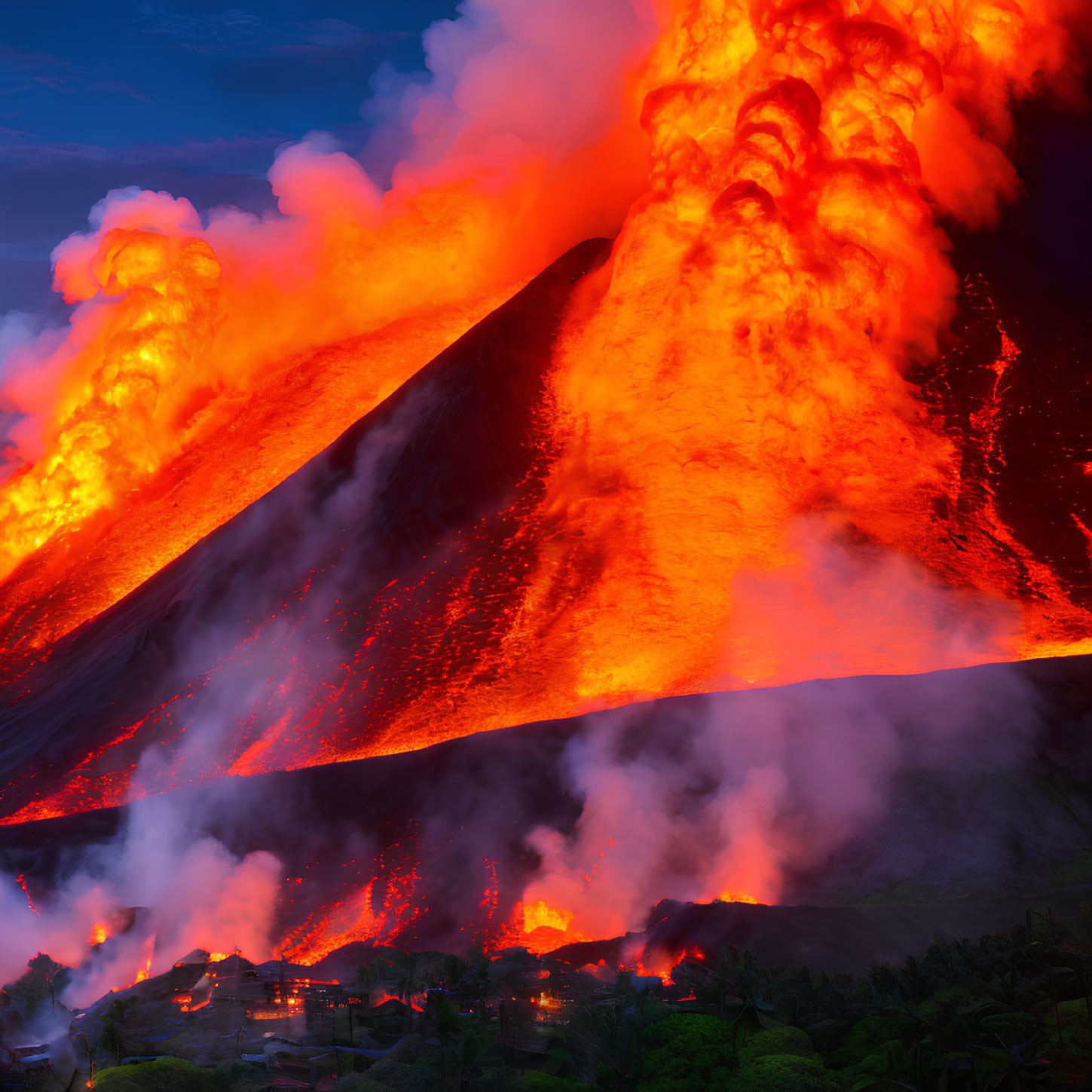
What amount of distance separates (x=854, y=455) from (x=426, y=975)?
29168 mm

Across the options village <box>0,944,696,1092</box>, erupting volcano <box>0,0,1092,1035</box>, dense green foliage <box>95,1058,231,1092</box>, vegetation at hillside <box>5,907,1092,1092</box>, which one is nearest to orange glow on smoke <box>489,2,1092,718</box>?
erupting volcano <box>0,0,1092,1035</box>

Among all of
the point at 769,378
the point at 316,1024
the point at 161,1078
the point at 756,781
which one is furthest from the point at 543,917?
the point at 769,378

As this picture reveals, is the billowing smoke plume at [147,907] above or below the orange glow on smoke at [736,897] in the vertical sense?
above

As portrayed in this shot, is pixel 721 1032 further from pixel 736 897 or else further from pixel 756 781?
pixel 756 781

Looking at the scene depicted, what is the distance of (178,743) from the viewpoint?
120ft

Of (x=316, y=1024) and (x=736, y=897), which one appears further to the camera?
(x=736, y=897)

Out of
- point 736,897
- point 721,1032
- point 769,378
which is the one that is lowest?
point 721,1032

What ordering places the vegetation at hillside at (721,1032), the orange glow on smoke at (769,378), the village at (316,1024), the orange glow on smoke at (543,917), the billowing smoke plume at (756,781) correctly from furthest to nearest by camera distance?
1. the orange glow on smoke at (769,378)
2. the orange glow on smoke at (543,917)
3. the billowing smoke plume at (756,781)
4. the village at (316,1024)
5. the vegetation at hillside at (721,1032)

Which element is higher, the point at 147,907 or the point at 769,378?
the point at 769,378

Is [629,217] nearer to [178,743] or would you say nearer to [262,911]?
[178,743]

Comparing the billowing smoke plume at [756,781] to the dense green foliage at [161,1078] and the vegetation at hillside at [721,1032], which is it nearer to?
the vegetation at hillside at [721,1032]

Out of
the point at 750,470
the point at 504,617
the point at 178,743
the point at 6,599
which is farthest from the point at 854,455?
the point at 6,599

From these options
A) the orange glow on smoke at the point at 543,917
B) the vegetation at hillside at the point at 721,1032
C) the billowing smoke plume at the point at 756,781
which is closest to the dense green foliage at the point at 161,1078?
the vegetation at hillside at the point at 721,1032

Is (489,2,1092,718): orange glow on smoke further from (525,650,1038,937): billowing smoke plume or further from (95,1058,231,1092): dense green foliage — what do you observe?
(95,1058,231,1092): dense green foliage
